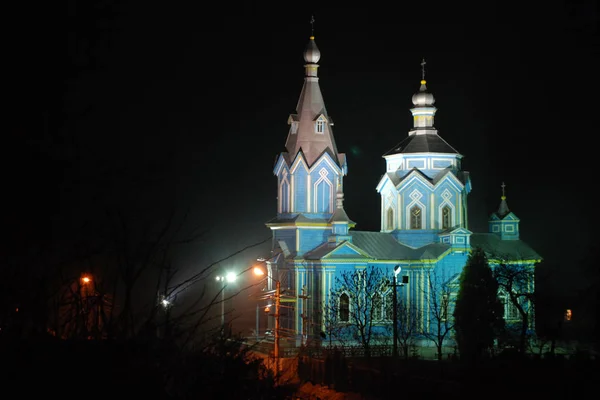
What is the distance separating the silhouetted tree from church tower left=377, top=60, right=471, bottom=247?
231 inches

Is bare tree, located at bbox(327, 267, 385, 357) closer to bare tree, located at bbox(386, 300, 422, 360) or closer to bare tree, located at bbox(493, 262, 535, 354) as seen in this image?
bare tree, located at bbox(386, 300, 422, 360)

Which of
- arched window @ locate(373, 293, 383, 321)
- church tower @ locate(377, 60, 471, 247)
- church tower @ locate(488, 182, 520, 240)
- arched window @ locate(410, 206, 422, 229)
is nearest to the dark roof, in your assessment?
church tower @ locate(377, 60, 471, 247)

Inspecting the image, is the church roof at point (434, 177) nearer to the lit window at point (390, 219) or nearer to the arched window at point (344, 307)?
the lit window at point (390, 219)

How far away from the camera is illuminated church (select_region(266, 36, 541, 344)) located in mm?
42938

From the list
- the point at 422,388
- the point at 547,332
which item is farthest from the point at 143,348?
the point at 547,332

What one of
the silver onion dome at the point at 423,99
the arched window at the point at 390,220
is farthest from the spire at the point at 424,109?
the arched window at the point at 390,220

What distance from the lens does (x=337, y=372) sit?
26797 millimetres

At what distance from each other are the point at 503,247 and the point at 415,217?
5017 mm

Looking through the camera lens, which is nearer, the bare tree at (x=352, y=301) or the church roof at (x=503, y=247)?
the bare tree at (x=352, y=301)

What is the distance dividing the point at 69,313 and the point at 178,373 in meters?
0.88

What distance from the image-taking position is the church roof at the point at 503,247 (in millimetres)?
47147

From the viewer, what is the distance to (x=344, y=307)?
4266 cm

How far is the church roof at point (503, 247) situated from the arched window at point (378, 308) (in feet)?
21.1

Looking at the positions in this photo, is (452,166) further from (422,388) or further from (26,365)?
(26,365)
